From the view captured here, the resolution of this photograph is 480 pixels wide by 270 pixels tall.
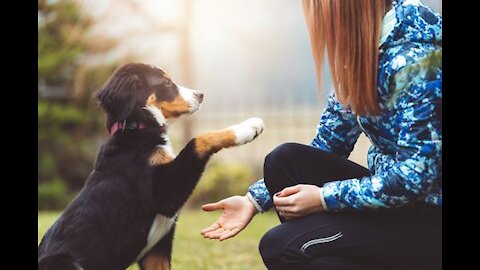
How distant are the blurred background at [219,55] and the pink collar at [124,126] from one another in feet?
1.40

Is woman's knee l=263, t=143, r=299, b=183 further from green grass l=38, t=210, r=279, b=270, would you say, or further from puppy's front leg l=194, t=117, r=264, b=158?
green grass l=38, t=210, r=279, b=270

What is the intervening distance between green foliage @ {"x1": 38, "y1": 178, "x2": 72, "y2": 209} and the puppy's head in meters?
2.62

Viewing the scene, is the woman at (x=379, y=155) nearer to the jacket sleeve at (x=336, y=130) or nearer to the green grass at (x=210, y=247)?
the jacket sleeve at (x=336, y=130)

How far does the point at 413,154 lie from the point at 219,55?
1.34 meters

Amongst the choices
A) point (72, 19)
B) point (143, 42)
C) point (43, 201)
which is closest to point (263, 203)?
point (143, 42)

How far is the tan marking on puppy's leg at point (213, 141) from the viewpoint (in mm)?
1944

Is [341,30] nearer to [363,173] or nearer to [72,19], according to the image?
[363,173]

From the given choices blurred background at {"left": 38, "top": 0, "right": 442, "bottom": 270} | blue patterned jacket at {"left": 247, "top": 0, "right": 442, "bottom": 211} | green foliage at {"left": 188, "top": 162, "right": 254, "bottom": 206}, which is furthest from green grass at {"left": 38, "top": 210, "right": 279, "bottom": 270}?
blue patterned jacket at {"left": 247, "top": 0, "right": 442, "bottom": 211}

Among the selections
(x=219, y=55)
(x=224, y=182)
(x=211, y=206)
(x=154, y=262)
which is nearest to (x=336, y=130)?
(x=211, y=206)

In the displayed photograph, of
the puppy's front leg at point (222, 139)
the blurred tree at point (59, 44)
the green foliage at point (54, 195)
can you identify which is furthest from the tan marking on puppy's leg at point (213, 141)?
the green foliage at point (54, 195)

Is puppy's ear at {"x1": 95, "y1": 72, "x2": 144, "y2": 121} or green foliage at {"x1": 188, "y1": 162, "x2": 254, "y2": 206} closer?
puppy's ear at {"x1": 95, "y1": 72, "x2": 144, "y2": 121}

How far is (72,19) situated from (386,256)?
250 cm

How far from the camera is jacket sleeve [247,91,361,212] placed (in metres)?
1.93
